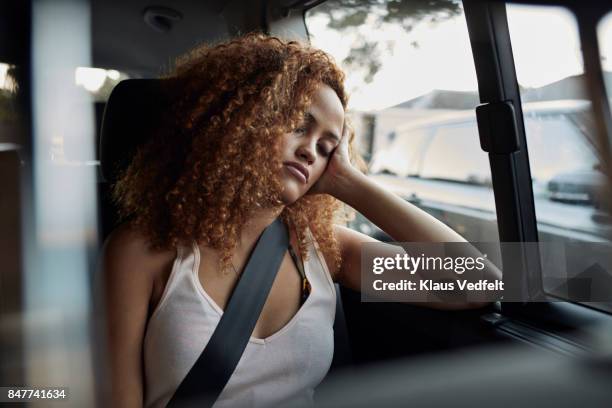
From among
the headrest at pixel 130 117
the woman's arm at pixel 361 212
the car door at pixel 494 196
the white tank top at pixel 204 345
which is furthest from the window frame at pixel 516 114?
the headrest at pixel 130 117

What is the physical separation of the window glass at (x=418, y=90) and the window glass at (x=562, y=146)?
138 mm

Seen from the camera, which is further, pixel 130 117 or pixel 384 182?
pixel 384 182

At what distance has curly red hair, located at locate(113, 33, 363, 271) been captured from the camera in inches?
47.4

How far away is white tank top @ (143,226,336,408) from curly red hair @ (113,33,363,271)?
0.09m

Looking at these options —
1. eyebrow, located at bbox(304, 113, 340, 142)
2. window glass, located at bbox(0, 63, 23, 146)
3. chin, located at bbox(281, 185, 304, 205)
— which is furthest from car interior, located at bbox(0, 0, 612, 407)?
chin, located at bbox(281, 185, 304, 205)

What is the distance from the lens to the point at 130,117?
4.30 ft

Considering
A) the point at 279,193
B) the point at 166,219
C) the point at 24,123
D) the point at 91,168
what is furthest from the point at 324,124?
the point at 24,123

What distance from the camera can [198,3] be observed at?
1195 millimetres

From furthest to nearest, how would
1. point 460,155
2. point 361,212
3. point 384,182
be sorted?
point 384,182, point 460,155, point 361,212

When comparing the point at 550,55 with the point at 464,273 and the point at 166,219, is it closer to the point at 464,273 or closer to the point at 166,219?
the point at 464,273

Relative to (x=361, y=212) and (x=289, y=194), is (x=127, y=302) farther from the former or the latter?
(x=361, y=212)

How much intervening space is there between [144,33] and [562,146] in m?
1.11

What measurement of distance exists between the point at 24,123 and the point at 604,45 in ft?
3.95

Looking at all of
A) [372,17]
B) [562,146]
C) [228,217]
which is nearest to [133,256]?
[228,217]
